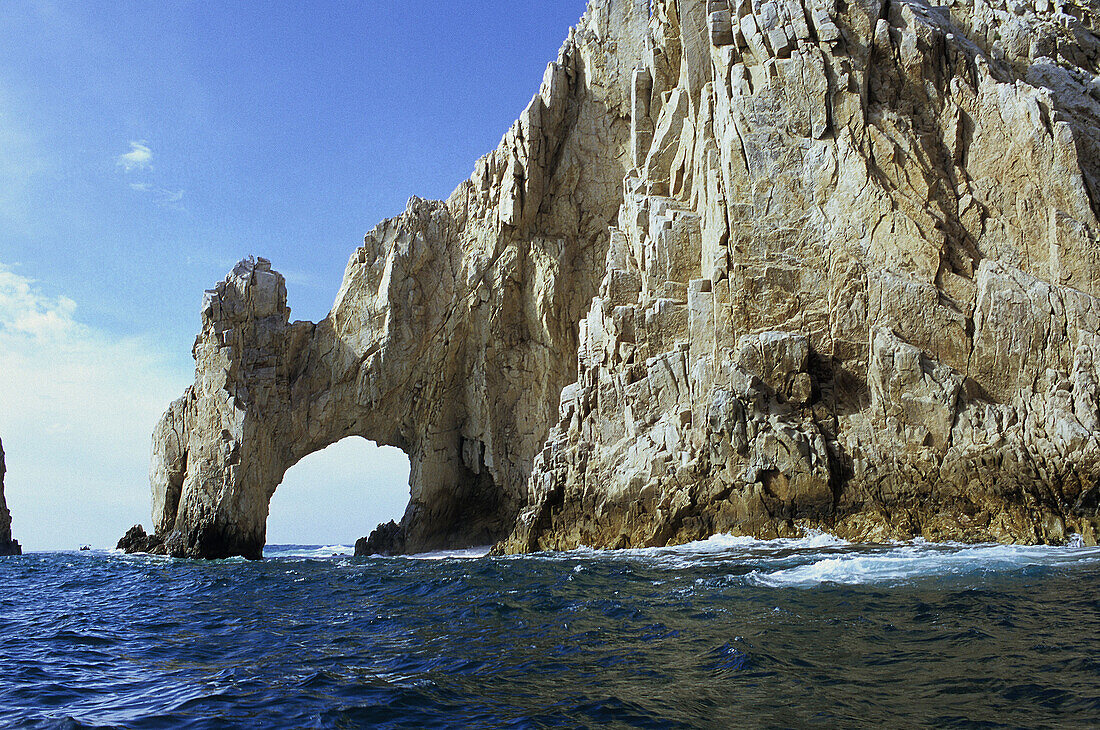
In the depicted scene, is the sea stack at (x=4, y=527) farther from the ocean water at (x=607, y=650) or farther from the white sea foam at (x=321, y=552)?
the ocean water at (x=607, y=650)

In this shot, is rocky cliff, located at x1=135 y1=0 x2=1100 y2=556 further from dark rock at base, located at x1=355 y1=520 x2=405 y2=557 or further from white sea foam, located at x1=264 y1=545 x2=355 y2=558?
white sea foam, located at x1=264 y1=545 x2=355 y2=558

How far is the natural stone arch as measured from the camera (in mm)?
35750

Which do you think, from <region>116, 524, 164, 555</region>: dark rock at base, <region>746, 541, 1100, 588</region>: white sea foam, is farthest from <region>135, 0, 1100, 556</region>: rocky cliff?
<region>116, 524, 164, 555</region>: dark rock at base

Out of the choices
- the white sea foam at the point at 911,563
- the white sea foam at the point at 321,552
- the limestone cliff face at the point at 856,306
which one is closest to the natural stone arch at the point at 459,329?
the white sea foam at the point at 321,552

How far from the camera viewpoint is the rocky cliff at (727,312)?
22562 millimetres

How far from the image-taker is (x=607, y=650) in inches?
380

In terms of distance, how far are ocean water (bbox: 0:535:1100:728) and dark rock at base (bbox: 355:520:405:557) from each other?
69.2 feet

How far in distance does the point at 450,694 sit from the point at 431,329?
102 ft

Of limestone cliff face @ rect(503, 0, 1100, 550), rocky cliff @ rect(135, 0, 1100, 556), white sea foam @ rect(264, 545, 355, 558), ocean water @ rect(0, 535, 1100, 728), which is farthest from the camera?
white sea foam @ rect(264, 545, 355, 558)

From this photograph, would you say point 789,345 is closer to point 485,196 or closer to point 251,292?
point 485,196

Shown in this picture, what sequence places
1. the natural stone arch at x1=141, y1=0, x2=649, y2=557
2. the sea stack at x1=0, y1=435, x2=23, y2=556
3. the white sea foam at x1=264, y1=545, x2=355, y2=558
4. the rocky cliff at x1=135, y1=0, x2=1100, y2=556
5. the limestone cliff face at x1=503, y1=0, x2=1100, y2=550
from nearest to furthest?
the limestone cliff face at x1=503, y1=0, x2=1100, y2=550
the rocky cliff at x1=135, y1=0, x2=1100, y2=556
the natural stone arch at x1=141, y1=0, x2=649, y2=557
the white sea foam at x1=264, y1=545, x2=355, y2=558
the sea stack at x1=0, y1=435, x2=23, y2=556

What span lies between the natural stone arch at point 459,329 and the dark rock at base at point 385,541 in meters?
0.21

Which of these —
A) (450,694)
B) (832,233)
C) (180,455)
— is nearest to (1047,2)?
(832,233)

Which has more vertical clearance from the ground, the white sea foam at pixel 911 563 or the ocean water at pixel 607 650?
the white sea foam at pixel 911 563
